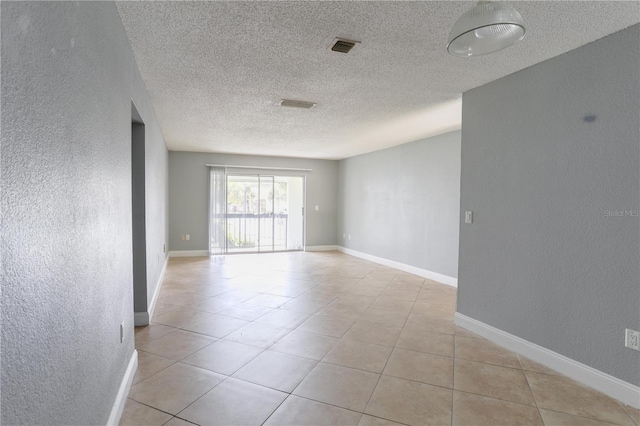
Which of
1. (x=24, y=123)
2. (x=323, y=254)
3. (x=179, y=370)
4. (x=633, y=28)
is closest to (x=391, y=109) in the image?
(x=633, y=28)

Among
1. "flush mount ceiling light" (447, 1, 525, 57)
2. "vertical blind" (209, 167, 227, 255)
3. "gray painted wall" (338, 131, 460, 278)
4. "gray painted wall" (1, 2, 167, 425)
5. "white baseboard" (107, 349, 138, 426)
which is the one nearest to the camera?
"gray painted wall" (1, 2, 167, 425)

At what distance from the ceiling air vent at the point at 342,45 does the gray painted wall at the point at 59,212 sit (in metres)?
1.34

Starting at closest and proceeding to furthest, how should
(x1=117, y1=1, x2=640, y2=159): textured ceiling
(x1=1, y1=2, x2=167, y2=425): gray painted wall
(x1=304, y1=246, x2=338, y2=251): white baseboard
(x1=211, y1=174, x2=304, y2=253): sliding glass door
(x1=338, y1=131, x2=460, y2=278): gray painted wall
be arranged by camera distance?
(x1=1, y1=2, x2=167, y2=425): gray painted wall → (x1=117, y1=1, x2=640, y2=159): textured ceiling → (x1=338, y1=131, x2=460, y2=278): gray painted wall → (x1=211, y1=174, x2=304, y2=253): sliding glass door → (x1=304, y1=246, x2=338, y2=251): white baseboard

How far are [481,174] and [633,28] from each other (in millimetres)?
1443

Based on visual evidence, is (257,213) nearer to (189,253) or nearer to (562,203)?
(189,253)

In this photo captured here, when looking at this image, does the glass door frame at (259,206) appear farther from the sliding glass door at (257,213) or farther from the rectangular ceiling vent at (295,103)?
the rectangular ceiling vent at (295,103)

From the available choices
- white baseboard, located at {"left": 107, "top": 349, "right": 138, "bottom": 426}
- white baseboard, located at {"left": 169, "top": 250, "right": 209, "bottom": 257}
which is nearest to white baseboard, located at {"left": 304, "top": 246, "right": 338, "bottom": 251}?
white baseboard, located at {"left": 169, "top": 250, "right": 209, "bottom": 257}

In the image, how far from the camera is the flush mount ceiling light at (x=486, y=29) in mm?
1465

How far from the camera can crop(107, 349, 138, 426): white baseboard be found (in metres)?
1.81

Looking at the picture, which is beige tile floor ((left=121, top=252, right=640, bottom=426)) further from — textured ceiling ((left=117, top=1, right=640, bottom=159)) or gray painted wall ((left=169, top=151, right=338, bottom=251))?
gray painted wall ((left=169, top=151, right=338, bottom=251))

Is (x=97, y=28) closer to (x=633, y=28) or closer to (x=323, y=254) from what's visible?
(x=633, y=28)

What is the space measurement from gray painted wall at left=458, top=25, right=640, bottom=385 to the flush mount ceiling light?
1255 millimetres

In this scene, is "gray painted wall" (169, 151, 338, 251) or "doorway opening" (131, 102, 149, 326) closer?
"doorway opening" (131, 102, 149, 326)

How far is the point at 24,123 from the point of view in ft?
2.89
